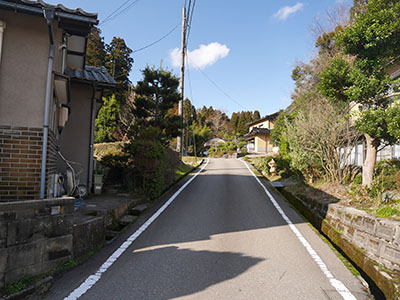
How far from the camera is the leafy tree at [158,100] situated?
51.7 feet

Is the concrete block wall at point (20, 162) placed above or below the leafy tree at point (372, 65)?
below

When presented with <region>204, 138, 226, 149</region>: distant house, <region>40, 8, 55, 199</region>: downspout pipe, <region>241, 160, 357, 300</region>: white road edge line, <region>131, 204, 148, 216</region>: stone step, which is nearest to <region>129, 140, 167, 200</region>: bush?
<region>131, 204, 148, 216</region>: stone step

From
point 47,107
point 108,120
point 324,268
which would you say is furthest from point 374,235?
point 108,120

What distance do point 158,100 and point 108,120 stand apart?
549 centimetres

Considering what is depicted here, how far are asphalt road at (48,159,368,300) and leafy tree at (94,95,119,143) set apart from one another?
13.8 meters

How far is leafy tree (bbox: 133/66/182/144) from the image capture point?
1575 cm

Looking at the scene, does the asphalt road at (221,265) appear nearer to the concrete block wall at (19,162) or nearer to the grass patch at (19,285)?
the grass patch at (19,285)

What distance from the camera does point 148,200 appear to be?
28.3 feet

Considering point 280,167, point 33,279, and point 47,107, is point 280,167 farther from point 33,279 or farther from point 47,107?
point 33,279

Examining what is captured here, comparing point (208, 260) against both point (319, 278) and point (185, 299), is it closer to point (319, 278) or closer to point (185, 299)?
point (185, 299)

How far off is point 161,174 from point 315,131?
22.4 feet

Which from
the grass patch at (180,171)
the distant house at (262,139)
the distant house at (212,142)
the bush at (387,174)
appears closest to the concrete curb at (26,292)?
the bush at (387,174)

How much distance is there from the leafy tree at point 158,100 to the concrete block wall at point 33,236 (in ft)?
39.0

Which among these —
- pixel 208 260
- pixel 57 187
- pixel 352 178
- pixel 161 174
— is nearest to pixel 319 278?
pixel 208 260
